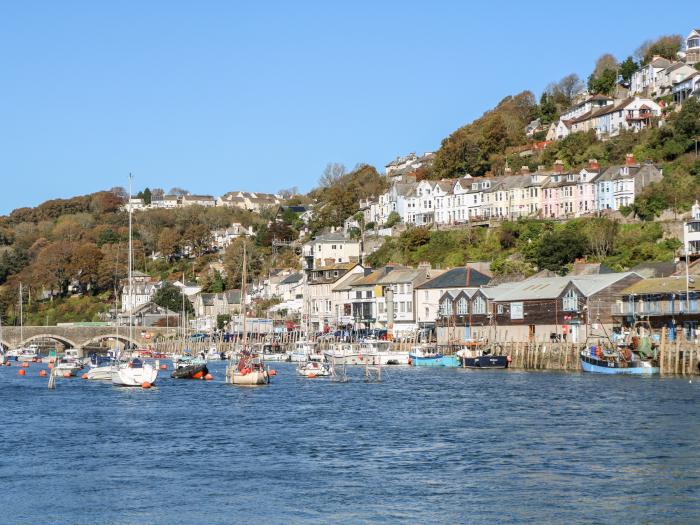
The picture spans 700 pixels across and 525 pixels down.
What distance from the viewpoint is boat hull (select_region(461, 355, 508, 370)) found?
85.9m

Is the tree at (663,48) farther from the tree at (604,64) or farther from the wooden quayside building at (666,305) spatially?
the wooden quayside building at (666,305)

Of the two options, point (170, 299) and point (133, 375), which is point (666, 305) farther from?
point (170, 299)

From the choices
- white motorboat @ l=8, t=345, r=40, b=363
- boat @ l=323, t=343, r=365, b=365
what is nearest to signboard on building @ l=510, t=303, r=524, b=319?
boat @ l=323, t=343, r=365, b=365

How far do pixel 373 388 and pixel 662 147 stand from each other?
63.6 metres

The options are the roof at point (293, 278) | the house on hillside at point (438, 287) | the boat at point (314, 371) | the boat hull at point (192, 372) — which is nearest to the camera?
the boat at point (314, 371)

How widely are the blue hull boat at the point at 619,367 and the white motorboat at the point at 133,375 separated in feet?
96.6

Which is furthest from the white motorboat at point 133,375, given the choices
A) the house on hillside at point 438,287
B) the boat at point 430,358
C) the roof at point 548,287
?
the house on hillside at point 438,287

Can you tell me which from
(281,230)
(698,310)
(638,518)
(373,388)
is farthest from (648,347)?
(281,230)

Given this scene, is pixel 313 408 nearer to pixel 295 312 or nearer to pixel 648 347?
pixel 648 347

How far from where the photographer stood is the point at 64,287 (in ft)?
591

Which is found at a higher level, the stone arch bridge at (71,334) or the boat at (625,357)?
the stone arch bridge at (71,334)

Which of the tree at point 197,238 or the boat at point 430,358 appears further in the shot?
the tree at point 197,238

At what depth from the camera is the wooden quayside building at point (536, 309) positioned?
86000 millimetres

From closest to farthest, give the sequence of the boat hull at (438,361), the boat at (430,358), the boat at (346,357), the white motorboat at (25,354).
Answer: the boat hull at (438,361), the boat at (430,358), the boat at (346,357), the white motorboat at (25,354)
